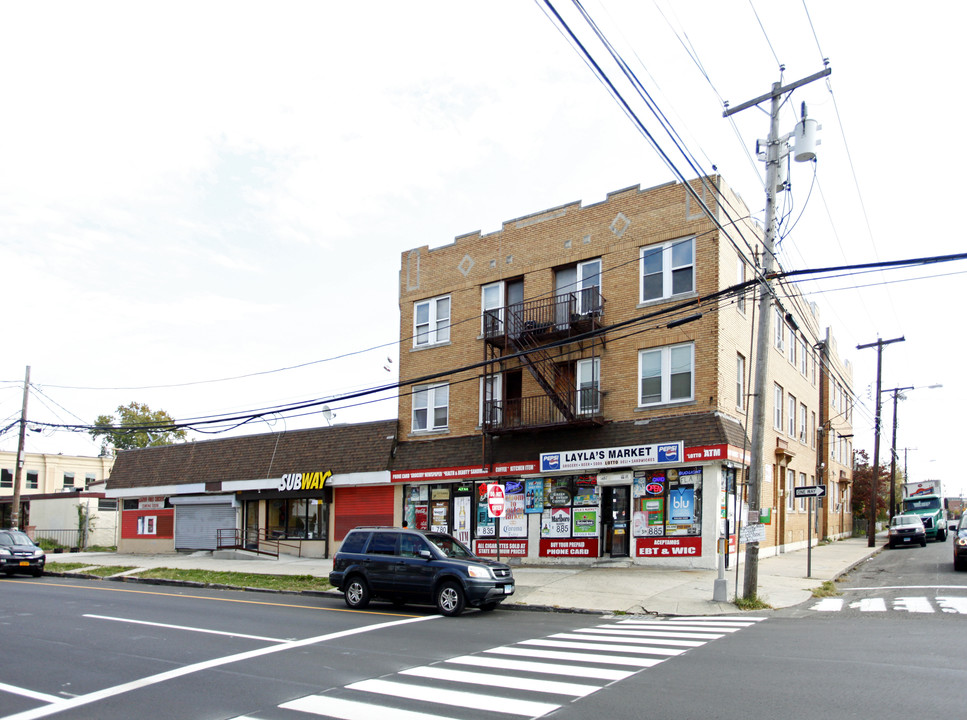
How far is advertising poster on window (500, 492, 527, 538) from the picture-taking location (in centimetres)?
2517

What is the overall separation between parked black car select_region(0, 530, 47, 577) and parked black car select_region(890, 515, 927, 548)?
35.5 m

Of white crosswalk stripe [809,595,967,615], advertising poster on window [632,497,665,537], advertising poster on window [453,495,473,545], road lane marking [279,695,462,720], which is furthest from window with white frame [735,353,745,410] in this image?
road lane marking [279,695,462,720]

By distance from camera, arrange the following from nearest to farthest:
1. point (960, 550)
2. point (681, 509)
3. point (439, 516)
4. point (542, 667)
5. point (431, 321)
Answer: point (542, 667) → point (681, 509) → point (960, 550) → point (439, 516) → point (431, 321)

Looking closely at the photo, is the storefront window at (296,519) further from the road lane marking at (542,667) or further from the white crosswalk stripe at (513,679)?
the road lane marking at (542,667)

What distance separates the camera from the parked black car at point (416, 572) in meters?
15.3

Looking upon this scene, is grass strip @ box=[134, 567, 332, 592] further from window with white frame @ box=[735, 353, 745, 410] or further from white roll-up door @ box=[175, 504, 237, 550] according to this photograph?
window with white frame @ box=[735, 353, 745, 410]

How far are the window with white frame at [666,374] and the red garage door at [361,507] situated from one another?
10304 mm

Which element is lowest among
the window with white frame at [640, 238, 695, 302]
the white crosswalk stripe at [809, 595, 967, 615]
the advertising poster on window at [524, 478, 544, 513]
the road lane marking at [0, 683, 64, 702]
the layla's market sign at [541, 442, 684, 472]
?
the white crosswalk stripe at [809, 595, 967, 615]

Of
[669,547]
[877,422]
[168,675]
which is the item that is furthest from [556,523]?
[877,422]

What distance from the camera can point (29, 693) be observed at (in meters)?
8.95

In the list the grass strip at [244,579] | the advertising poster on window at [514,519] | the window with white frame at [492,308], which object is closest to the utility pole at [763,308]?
the advertising poster on window at [514,519]

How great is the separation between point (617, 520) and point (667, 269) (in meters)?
7.37

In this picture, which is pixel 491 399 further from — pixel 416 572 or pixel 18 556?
pixel 18 556

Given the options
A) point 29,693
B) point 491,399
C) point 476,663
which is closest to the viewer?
point 29,693
